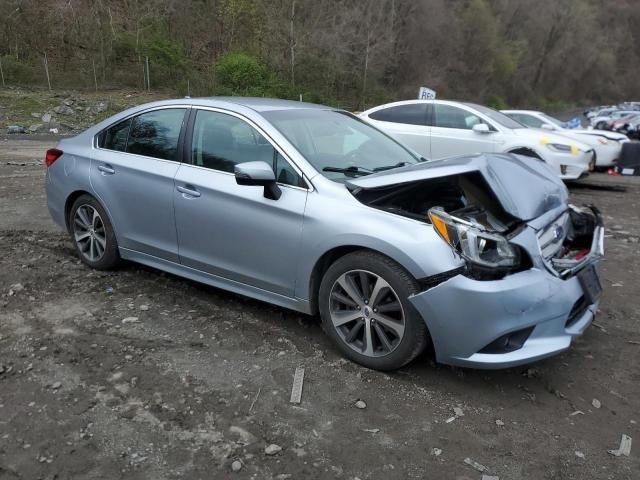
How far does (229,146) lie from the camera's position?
4.00 meters

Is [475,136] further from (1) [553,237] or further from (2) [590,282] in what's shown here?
(2) [590,282]

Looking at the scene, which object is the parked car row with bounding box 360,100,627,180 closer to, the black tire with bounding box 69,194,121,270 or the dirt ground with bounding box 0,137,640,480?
the dirt ground with bounding box 0,137,640,480

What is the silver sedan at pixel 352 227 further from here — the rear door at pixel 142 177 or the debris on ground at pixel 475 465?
the debris on ground at pixel 475 465

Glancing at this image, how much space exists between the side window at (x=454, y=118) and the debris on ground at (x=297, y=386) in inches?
288

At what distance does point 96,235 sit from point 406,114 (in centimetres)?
682

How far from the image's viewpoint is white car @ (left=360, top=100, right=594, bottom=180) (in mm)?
9438

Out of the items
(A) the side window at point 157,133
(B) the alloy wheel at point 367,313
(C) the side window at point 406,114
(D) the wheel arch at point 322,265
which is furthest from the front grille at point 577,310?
(C) the side window at point 406,114

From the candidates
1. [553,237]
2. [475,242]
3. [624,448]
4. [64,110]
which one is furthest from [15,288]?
[64,110]

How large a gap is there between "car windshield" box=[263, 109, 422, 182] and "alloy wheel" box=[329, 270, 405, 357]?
2.41 feet

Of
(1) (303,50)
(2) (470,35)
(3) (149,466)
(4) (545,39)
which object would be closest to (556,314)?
(3) (149,466)

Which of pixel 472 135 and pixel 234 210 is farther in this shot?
pixel 472 135

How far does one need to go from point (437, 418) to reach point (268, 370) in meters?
1.05

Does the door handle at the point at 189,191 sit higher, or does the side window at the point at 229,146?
the side window at the point at 229,146

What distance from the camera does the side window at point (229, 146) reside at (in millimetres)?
3705
